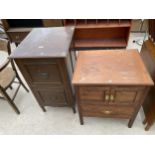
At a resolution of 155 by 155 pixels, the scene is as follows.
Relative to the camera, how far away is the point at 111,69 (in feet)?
3.48

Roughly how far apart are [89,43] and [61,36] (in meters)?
1.34

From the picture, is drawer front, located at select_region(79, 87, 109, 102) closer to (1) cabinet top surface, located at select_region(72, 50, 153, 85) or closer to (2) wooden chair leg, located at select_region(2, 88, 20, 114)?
(1) cabinet top surface, located at select_region(72, 50, 153, 85)

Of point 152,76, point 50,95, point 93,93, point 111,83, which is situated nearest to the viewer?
point 111,83

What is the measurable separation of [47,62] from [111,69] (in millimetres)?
511

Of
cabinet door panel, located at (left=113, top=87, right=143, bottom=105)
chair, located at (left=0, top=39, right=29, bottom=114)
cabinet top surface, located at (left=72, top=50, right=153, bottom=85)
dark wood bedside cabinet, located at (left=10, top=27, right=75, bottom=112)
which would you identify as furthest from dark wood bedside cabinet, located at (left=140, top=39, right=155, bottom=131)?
chair, located at (left=0, top=39, right=29, bottom=114)

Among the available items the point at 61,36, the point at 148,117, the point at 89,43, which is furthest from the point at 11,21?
the point at 148,117

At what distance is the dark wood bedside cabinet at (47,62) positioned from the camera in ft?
3.20

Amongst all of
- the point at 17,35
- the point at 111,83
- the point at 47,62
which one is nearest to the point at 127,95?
the point at 111,83

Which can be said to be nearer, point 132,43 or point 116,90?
point 116,90

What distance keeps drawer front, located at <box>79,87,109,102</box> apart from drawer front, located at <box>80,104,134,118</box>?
11 centimetres

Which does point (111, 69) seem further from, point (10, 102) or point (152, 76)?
point (10, 102)

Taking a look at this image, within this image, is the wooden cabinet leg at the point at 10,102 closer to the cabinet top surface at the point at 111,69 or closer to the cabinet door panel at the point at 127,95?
the cabinet top surface at the point at 111,69
